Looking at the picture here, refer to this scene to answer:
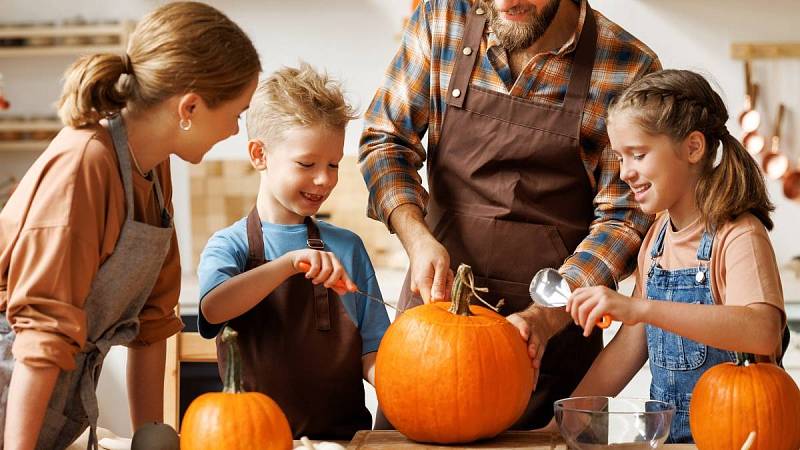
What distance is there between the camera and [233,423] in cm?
132

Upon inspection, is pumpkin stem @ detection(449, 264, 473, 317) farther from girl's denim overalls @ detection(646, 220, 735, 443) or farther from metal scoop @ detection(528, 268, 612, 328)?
girl's denim overalls @ detection(646, 220, 735, 443)

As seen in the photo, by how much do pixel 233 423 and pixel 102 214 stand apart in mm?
317

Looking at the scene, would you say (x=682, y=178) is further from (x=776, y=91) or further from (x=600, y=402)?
(x=776, y=91)

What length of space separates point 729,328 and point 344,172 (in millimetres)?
2522

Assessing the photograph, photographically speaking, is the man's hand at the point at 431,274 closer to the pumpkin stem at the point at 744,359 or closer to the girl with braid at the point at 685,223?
the girl with braid at the point at 685,223

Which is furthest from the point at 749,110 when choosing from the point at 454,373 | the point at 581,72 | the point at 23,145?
the point at 23,145

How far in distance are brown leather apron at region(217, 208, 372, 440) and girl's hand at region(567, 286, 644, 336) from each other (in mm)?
438

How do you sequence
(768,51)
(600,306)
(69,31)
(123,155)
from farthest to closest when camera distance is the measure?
(69,31)
(768,51)
(600,306)
(123,155)

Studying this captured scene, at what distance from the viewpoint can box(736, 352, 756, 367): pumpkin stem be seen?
148cm

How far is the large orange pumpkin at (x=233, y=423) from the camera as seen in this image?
1.32 metres

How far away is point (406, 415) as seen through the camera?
151cm

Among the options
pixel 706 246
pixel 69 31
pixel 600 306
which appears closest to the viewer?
pixel 600 306

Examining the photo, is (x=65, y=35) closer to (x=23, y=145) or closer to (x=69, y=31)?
(x=69, y=31)

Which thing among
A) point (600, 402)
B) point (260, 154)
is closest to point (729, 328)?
point (600, 402)
